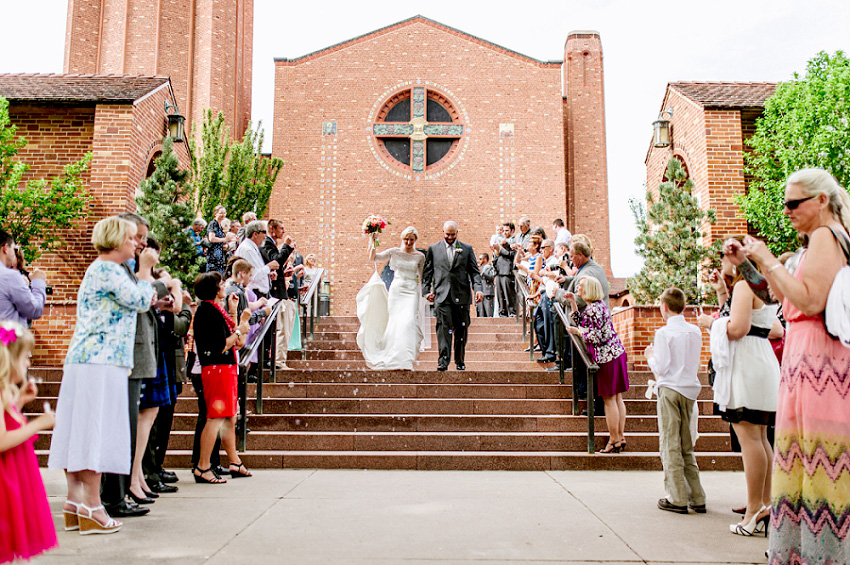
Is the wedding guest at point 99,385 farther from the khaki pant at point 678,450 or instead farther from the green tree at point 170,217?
the green tree at point 170,217

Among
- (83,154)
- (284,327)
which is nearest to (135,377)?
(284,327)

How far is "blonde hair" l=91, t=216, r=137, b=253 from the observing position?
3.90 m

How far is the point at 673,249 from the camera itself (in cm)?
1198

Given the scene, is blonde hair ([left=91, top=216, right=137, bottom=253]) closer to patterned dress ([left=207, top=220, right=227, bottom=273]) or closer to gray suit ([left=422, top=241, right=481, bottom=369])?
gray suit ([left=422, top=241, right=481, bottom=369])

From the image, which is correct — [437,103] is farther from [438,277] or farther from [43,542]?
[43,542]

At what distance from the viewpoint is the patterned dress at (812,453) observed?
2.57 metres

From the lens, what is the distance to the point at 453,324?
888 centimetres

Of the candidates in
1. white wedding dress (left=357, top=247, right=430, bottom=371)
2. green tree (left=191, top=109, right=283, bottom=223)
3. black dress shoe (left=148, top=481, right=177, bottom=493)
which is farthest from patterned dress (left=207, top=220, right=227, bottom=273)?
green tree (left=191, top=109, right=283, bottom=223)

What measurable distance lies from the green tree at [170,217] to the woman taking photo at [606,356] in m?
6.99

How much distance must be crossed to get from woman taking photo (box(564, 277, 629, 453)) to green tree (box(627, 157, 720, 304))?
5.29 metres

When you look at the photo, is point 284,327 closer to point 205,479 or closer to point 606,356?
point 205,479

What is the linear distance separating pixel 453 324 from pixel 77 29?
21.2m

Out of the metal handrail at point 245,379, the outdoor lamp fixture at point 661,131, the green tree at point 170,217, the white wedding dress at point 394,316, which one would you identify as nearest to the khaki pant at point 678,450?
the metal handrail at point 245,379

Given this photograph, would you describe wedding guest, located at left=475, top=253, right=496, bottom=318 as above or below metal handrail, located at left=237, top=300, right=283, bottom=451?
above
